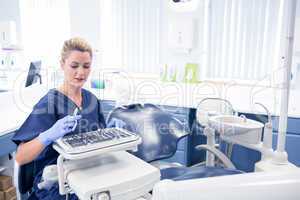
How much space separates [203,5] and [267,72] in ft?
2.83

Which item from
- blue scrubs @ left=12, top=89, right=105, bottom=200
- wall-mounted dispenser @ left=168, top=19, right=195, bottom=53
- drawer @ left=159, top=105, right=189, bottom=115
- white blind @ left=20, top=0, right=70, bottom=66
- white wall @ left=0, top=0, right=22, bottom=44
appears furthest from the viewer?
white wall @ left=0, top=0, right=22, bottom=44

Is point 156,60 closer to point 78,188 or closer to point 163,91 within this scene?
point 163,91

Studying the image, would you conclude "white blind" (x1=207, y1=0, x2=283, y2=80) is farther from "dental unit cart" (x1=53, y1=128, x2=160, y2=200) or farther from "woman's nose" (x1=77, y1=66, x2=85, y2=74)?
"dental unit cart" (x1=53, y1=128, x2=160, y2=200)

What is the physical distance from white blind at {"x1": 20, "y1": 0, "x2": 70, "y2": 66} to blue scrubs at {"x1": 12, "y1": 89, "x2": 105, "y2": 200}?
2.12 m

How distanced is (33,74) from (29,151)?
154 centimetres

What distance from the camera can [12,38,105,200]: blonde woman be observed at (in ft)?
4.06

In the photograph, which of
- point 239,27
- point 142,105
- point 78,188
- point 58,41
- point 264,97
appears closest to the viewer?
point 78,188

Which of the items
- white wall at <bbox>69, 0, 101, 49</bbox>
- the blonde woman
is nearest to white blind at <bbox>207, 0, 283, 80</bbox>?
white wall at <bbox>69, 0, 101, 49</bbox>

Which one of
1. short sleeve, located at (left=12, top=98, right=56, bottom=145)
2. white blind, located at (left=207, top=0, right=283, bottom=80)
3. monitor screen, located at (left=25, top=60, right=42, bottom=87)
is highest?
white blind, located at (left=207, top=0, right=283, bottom=80)

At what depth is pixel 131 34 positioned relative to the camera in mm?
3225

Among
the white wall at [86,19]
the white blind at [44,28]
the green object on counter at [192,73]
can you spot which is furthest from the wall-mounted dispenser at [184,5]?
the white blind at [44,28]

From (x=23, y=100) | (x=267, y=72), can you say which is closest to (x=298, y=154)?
(x=267, y=72)

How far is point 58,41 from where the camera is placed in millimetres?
3469

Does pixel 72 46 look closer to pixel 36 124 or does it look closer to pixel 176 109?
pixel 36 124
